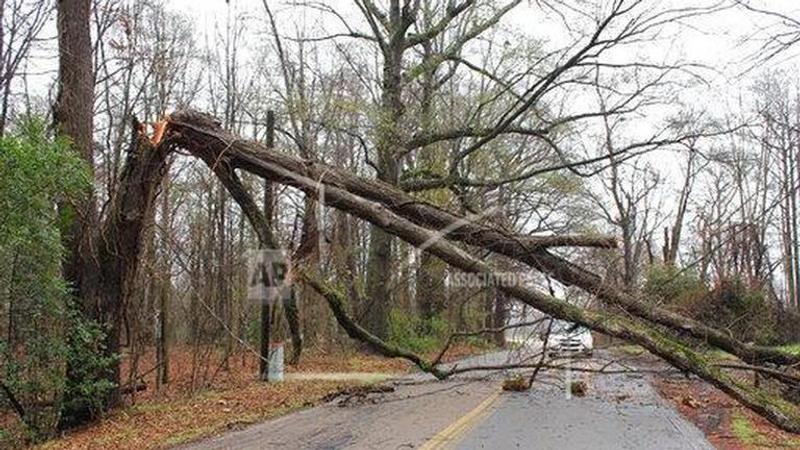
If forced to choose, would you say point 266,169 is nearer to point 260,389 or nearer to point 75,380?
point 75,380

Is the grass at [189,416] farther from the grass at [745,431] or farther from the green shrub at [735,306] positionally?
the green shrub at [735,306]

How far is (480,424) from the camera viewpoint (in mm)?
10250

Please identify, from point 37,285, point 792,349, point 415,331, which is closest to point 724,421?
point 792,349

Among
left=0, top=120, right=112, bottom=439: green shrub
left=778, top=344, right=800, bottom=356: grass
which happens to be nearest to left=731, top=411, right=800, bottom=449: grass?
left=778, top=344, right=800, bottom=356: grass

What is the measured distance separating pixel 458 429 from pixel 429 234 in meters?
2.64

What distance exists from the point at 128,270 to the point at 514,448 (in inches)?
239

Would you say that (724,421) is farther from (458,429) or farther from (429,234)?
(429,234)

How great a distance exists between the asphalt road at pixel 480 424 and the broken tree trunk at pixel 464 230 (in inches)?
56.9

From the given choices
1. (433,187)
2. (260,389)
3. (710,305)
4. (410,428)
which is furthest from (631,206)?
(410,428)

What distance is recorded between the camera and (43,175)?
9852 mm

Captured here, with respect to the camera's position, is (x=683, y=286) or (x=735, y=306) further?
(x=683, y=286)

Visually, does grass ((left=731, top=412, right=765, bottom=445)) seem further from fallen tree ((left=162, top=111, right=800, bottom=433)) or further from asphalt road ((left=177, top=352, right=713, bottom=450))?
fallen tree ((left=162, top=111, right=800, bottom=433))

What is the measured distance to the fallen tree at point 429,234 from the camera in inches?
303

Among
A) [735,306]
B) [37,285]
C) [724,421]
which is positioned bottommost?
[724,421]
